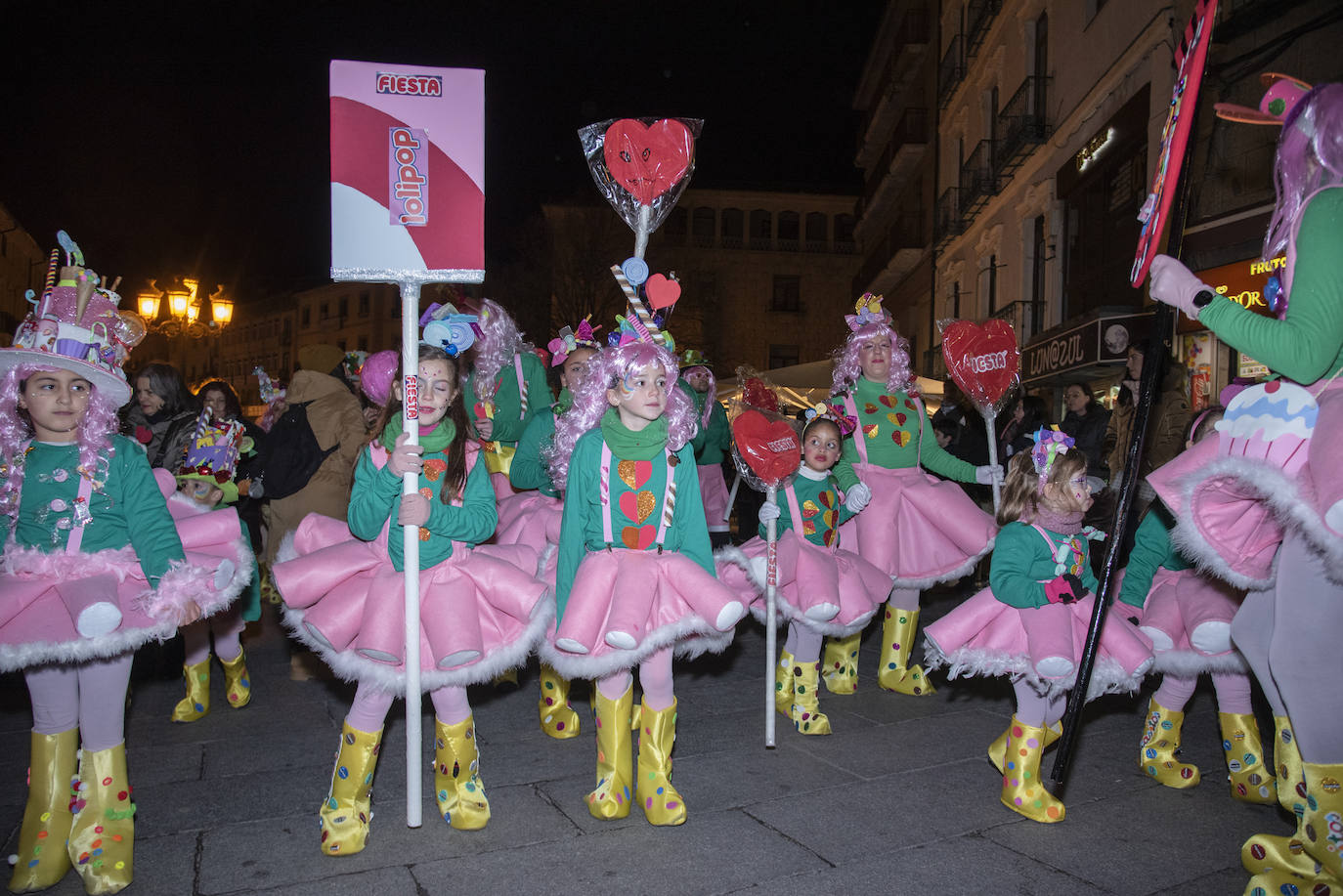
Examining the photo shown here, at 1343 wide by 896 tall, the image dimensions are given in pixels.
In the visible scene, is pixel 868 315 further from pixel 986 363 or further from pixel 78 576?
pixel 78 576

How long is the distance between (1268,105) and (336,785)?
4.10 metres

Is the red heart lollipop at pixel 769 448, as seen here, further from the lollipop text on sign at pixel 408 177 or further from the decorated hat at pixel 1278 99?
the decorated hat at pixel 1278 99

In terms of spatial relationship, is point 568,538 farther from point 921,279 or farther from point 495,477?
point 921,279

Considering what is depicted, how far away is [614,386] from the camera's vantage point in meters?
4.20

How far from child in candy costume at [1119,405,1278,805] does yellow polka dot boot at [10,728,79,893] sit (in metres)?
4.41

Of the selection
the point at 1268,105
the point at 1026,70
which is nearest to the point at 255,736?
the point at 1268,105

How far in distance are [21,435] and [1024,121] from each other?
1742 centimetres

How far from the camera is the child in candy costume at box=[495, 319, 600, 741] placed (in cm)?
514

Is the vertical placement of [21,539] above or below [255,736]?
A: above

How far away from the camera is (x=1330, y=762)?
291cm

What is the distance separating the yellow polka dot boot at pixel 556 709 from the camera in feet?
16.8

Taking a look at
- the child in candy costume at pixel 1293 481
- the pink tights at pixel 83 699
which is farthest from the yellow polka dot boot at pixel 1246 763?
the pink tights at pixel 83 699

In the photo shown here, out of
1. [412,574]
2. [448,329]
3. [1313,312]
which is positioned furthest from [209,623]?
[1313,312]

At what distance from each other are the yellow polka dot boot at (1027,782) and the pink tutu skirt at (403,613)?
6.74ft
